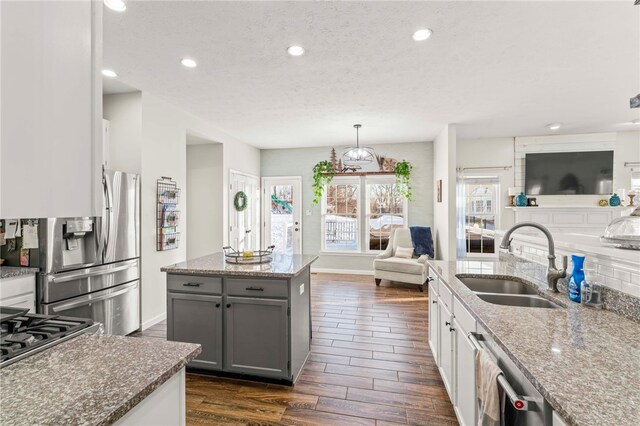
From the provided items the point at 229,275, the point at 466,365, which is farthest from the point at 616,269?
the point at 229,275

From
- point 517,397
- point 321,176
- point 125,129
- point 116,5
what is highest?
point 116,5

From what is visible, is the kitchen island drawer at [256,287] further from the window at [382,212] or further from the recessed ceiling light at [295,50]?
the window at [382,212]

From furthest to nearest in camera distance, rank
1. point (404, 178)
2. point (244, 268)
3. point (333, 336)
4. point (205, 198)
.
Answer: point (404, 178) → point (205, 198) → point (333, 336) → point (244, 268)

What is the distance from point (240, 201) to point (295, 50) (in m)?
3.59

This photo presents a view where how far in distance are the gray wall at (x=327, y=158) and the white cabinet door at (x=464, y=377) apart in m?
4.53

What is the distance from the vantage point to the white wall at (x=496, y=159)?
237 inches

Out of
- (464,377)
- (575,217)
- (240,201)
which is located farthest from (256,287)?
(575,217)

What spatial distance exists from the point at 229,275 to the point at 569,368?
2055 millimetres

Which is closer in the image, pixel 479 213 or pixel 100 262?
pixel 100 262

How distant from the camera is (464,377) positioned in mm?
1683

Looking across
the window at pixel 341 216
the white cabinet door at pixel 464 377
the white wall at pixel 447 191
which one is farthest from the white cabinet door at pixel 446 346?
the window at pixel 341 216

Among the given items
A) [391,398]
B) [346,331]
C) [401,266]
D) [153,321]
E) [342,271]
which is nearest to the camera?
[391,398]

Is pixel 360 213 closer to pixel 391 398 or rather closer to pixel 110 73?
pixel 391 398

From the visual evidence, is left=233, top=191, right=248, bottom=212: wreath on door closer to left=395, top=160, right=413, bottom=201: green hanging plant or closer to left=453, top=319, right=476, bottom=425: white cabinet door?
left=395, top=160, right=413, bottom=201: green hanging plant
